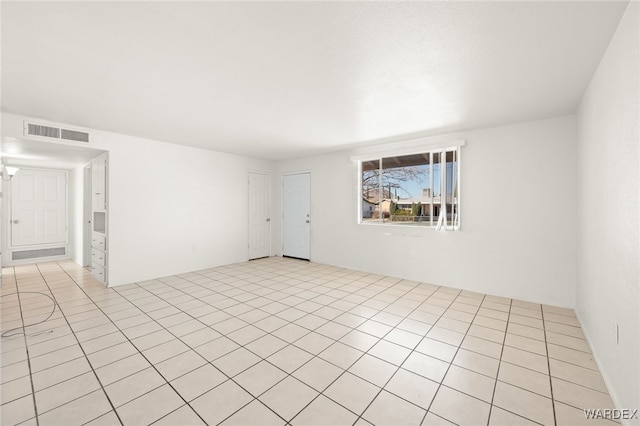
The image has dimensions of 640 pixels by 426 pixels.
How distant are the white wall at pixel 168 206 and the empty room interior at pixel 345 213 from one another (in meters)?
0.04

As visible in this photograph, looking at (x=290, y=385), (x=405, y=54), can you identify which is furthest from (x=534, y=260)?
(x=290, y=385)

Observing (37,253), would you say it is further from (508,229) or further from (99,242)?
(508,229)

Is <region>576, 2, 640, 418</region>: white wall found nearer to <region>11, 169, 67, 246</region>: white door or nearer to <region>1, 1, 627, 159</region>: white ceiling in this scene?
<region>1, 1, 627, 159</region>: white ceiling

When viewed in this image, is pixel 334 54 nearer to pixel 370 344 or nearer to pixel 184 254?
pixel 370 344

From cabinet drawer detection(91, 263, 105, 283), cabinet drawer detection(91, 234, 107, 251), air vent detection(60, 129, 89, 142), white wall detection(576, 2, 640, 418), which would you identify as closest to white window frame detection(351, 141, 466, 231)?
white wall detection(576, 2, 640, 418)

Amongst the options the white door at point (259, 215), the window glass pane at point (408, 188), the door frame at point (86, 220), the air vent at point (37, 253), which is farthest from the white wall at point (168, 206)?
the window glass pane at point (408, 188)

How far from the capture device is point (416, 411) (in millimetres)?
1694

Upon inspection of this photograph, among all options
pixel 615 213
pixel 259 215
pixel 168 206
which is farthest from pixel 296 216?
pixel 615 213

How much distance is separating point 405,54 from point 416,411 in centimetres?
252

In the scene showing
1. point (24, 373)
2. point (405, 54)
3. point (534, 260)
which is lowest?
point (24, 373)

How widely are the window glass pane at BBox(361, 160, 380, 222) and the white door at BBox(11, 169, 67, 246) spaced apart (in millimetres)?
7246

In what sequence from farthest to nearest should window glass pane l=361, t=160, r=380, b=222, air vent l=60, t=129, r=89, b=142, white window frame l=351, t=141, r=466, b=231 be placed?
window glass pane l=361, t=160, r=380, b=222
white window frame l=351, t=141, r=466, b=231
air vent l=60, t=129, r=89, b=142

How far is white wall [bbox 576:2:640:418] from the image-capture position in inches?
58.9

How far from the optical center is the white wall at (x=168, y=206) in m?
4.36
